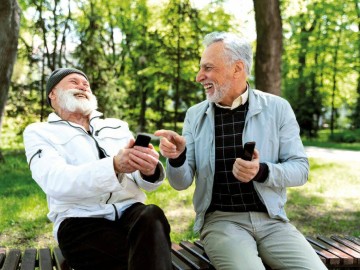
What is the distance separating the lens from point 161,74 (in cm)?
1838

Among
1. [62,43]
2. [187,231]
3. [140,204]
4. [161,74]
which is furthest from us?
[161,74]

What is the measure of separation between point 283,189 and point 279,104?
63cm

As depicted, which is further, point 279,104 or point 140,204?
point 279,104

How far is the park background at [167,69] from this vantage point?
6.61 meters

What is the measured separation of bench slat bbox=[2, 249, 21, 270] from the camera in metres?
3.36

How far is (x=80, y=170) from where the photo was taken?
2889 millimetres

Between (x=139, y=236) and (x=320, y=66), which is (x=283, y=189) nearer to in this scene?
(x=139, y=236)

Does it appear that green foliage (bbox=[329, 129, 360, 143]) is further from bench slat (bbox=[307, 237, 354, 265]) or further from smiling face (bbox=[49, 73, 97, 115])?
smiling face (bbox=[49, 73, 97, 115])

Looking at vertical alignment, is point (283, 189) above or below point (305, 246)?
above

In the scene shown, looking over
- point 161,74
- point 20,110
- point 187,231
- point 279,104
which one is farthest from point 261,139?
point 161,74

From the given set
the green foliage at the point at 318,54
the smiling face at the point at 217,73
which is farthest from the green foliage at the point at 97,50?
the smiling face at the point at 217,73

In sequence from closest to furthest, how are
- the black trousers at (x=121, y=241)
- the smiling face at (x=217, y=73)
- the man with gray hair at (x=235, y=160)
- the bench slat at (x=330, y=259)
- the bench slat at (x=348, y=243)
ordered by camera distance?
the black trousers at (x=121, y=241)
the man with gray hair at (x=235, y=160)
the smiling face at (x=217, y=73)
the bench slat at (x=330, y=259)
the bench slat at (x=348, y=243)

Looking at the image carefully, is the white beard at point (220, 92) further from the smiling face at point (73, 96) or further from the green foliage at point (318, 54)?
the green foliage at point (318, 54)


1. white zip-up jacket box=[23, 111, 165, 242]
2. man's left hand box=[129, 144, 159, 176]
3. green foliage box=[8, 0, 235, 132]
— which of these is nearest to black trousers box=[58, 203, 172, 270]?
white zip-up jacket box=[23, 111, 165, 242]
